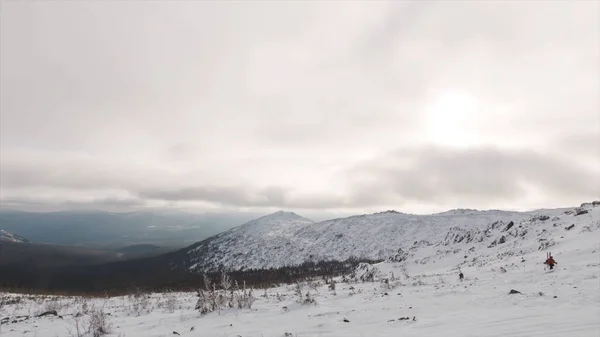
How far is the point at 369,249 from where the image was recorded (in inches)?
4902

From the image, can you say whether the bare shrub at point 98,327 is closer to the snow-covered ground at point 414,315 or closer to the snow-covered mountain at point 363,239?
the snow-covered ground at point 414,315

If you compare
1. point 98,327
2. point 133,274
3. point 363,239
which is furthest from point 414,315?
point 133,274

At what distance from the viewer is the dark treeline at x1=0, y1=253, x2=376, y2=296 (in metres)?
93.0

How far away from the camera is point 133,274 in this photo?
156m

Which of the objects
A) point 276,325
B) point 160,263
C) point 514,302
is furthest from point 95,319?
point 160,263

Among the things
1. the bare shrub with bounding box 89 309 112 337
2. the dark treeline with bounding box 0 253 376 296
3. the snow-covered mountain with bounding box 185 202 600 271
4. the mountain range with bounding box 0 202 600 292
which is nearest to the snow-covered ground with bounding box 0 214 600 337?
the bare shrub with bounding box 89 309 112 337

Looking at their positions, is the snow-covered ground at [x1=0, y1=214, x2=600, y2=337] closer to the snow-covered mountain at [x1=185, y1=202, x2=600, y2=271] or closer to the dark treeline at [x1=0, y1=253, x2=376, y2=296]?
the snow-covered mountain at [x1=185, y1=202, x2=600, y2=271]

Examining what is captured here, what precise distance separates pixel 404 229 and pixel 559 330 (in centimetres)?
13608

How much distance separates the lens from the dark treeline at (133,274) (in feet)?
305

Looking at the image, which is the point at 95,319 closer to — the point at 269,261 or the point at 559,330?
the point at 559,330

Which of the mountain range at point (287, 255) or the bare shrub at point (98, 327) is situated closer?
the bare shrub at point (98, 327)

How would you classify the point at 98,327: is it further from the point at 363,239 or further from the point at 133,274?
the point at 133,274

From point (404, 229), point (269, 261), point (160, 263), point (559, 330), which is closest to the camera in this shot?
point (559, 330)

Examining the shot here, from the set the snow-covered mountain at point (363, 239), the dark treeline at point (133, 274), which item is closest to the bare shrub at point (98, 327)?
the snow-covered mountain at point (363, 239)
